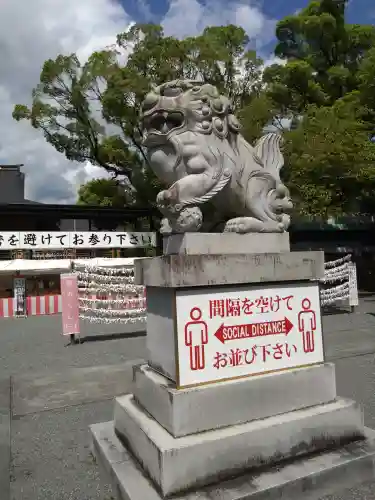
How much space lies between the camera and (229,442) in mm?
2674

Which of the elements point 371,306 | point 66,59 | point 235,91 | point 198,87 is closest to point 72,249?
point 66,59

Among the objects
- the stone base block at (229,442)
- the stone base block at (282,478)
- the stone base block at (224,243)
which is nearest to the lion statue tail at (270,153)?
the stone base block at (224,243)

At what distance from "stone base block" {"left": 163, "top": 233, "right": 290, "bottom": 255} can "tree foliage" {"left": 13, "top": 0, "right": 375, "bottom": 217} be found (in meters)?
11.0

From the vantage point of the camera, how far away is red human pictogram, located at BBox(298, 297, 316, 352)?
10.7 ft

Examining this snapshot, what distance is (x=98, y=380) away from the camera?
18.1 feet

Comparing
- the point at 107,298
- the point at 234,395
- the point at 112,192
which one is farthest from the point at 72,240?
the point at 234,395

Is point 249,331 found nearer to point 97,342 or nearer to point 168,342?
point 168,342

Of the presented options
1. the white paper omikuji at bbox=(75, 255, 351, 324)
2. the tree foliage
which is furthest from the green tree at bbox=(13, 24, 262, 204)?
the white paper omikuji at bbox=(75, 255, 351, 324)

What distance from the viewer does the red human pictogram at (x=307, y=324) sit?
3.26 meters

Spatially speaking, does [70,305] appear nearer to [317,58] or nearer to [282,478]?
[282,478]

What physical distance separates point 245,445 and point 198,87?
9.68 ft

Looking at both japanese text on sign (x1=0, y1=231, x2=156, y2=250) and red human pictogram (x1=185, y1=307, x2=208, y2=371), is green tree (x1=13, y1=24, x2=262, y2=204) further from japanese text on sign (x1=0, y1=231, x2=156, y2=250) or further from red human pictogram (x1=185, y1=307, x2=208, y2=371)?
red human pictogram (x1=185, y1=307, x2=208, y2=371)

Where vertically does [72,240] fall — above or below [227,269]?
above

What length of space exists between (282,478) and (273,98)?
16723mm
